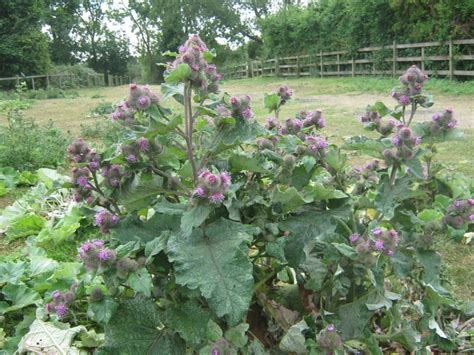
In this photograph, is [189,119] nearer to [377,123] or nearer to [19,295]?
[377,123]

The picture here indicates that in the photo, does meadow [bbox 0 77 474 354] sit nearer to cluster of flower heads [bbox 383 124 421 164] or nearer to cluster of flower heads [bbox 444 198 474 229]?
cluster of flower heads [bbox 444 198 474 229]

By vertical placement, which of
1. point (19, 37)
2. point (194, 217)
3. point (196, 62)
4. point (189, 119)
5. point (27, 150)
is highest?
point (19, 37)

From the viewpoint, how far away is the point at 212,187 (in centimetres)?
142

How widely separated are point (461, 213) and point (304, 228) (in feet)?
1.56

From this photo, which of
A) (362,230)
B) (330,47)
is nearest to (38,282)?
(362,230)

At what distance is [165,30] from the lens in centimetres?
4478

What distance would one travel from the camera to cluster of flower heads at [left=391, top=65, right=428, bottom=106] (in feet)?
6.62

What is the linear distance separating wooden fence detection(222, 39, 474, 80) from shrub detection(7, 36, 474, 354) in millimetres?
14569

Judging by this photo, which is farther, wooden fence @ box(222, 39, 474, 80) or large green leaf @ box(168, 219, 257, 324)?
wooden fence @ box(222, 39, 474, 80)

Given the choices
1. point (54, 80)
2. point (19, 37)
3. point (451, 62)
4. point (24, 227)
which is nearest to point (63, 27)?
point (54, 80)

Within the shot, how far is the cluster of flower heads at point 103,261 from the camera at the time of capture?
148 cm

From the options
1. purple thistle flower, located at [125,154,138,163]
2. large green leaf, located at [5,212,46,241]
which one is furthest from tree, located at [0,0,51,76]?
purple thistle flower, located at [125,154,138,163]

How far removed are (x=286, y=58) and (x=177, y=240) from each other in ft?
86.3

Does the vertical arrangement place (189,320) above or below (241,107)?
below
